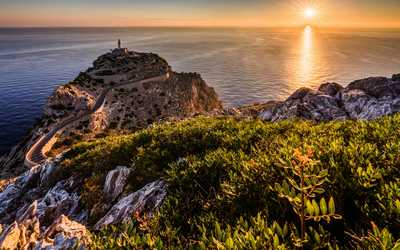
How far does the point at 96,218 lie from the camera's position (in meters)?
8.02

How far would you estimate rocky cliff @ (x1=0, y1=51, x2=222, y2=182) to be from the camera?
4895cm

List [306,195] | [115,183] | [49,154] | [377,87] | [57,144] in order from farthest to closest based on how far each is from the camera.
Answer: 1. [57,144]
2. [49,154]
3. [377,87]
4. [115,183]
5. [306,195]

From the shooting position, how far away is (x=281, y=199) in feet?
11.5

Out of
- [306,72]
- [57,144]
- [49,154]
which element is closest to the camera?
[49,154]

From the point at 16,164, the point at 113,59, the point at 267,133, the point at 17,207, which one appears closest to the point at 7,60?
the point at 113,59

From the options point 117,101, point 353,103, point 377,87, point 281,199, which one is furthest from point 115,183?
point 117,101

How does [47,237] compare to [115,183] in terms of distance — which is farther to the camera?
[115,183]

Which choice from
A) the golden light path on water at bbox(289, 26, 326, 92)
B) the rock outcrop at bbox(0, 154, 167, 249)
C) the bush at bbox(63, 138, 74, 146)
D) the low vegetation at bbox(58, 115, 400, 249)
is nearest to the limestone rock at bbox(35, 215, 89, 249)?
the rock outcrop at bbox(0, 154, 167, 249)

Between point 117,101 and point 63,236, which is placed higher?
point 63,236

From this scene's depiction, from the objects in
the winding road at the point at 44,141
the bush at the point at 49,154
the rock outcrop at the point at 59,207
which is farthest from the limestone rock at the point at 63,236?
the bush at the point at 49,154

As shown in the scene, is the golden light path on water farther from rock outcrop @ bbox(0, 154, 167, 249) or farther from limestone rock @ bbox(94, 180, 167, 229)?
limestone rock @ bbox(94, 180, 167, 229)

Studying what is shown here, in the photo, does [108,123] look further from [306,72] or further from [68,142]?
[306,72]

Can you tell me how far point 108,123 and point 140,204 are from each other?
201ft

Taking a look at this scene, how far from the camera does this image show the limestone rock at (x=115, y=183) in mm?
8817
